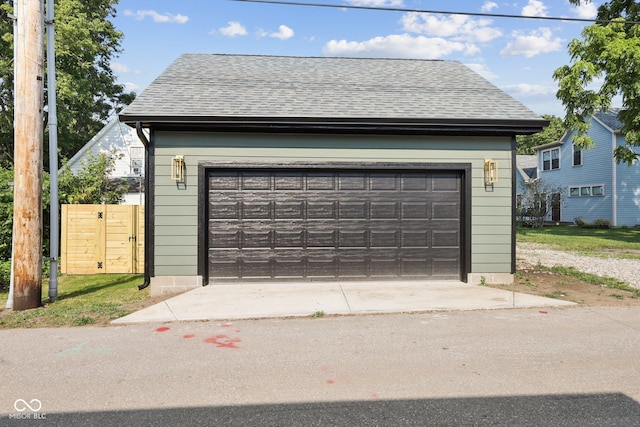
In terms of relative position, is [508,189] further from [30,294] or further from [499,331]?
[30,294]

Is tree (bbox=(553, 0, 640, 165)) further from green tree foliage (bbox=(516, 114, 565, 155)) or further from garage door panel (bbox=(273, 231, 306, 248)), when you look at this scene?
green tree foliage (bbox=(516, 114, 565, 155))

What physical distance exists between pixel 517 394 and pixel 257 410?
7.13 feet

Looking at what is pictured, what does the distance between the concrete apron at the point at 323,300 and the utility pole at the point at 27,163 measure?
73.6 inches

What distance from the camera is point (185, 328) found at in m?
5.56

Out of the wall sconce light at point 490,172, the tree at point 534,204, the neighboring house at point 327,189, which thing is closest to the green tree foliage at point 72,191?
the neighboring house at point 327,189

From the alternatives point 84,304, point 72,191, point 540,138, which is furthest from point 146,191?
point 540,138

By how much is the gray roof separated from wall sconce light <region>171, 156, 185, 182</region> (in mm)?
767

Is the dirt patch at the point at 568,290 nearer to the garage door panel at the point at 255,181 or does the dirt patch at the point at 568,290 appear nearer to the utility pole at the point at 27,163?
the garage door panel at the point at 255,181

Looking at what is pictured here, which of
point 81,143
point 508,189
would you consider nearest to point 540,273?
point 508,189

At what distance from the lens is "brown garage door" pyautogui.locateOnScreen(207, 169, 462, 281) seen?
8227 millimetres

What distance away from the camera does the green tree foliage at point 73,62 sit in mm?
20391

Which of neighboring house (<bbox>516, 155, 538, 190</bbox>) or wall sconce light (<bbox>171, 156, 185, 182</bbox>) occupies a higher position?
neighboring house (<bbox>516, 155, 538, 190</bbox>)

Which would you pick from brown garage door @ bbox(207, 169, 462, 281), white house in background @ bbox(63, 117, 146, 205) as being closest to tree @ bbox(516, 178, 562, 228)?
brown garage door @ bbox(207, 169, 462, 281)

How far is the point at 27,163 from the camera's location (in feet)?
21.1
